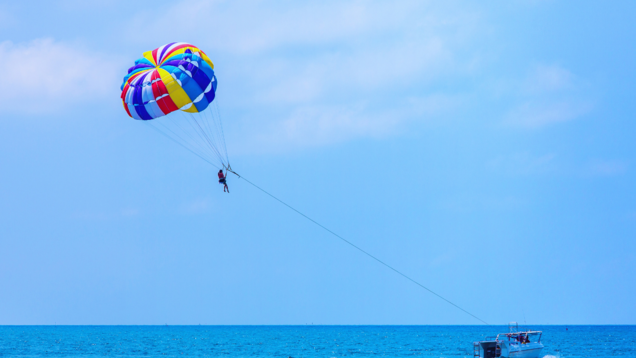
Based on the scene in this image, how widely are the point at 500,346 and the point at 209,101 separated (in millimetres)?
20744

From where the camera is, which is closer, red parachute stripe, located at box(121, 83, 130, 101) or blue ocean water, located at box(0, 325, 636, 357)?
red parachute stripe, located at box(121, 83, 130, 101)

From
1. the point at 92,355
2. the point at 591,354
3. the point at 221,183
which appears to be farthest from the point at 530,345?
the point at 92,355

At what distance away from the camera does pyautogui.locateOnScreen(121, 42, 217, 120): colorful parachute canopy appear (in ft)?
93.8

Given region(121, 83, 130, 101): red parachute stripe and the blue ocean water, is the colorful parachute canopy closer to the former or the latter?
region(121, 83, 130, 101): red parachute stripe

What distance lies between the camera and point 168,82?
28484mm

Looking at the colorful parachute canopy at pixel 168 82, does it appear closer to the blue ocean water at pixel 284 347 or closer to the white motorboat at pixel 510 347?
the white motorboat at pixel 510 347

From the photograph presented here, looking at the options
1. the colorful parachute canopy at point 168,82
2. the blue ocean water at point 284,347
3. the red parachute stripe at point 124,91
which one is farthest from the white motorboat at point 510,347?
the blue ocean water at point 284,347

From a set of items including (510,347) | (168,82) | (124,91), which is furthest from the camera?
(510,347)

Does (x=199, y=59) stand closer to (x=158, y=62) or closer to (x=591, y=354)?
(x=158, y=62)

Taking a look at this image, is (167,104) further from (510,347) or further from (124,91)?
(510,347)

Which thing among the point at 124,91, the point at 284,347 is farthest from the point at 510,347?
the point at 284,347

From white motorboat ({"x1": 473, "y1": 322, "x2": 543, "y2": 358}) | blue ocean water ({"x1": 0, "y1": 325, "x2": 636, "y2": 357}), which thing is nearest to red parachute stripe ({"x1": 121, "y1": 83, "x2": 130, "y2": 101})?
white motorboat ({"x1": 473, "y1": 322, "x2": 543, "y2": 358})

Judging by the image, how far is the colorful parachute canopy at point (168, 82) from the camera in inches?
1125

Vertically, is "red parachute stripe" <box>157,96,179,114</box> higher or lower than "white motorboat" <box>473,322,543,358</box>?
higher
